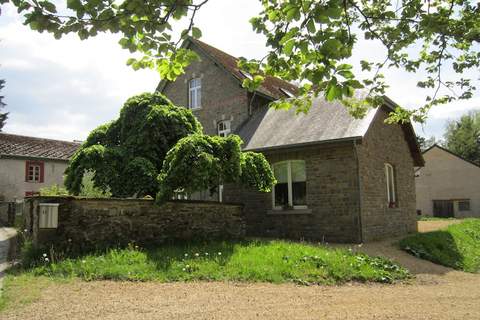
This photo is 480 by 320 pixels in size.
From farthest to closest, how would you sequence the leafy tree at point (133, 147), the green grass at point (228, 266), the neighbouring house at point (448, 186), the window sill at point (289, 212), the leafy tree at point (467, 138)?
the leafy tree at point (467, 138) < the neighbouring house at point (448, 186) < the window sill at point (289, 212) < the leafy tree at point (133, 147) < the green grass at point (228, 266)

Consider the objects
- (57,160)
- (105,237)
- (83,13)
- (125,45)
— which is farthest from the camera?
(57,160)

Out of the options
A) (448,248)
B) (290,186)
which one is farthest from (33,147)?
(448,248)

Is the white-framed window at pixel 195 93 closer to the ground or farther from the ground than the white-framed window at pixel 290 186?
farther from the ground

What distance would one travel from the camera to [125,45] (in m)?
4.34

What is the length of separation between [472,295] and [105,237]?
7.85 metres

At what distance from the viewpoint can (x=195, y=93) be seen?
22.3 meters

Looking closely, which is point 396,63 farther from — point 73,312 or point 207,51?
point 207,51

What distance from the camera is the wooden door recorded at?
38.1 meters

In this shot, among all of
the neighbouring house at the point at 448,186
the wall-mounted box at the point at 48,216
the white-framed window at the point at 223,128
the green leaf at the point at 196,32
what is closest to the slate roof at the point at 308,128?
the white-framed window at the point at 223,128

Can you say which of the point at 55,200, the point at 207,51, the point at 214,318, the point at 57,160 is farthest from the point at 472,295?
the point at 57,160

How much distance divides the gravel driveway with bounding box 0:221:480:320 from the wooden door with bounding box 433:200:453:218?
32328 millimetres

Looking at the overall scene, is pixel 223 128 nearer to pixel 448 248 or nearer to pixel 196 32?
pixel 448 248

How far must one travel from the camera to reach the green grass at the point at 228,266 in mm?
8289

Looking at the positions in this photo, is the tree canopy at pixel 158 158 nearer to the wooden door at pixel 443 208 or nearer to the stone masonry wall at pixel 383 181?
the stone masonry wall at pixel 383 181
